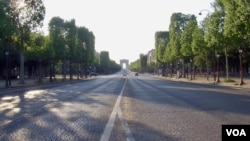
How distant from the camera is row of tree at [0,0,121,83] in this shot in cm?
5525

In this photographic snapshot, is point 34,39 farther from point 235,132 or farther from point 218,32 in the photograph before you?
point 235,132

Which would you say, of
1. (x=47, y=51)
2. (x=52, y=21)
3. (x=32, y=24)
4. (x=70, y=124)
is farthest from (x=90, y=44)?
(x=70, y=124)

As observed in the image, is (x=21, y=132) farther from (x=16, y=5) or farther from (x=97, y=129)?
(x=16, y=5)

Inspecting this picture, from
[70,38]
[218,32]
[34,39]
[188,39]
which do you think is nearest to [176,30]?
[188,39]

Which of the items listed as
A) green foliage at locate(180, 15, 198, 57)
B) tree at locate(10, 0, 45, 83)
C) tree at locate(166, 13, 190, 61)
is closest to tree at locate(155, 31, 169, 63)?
tree at locate(166, 13, 190, 61)

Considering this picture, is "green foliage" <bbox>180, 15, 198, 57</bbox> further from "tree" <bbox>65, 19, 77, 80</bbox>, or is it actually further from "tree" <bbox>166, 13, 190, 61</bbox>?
"tree" <bbox>65, 19, 77, 80</bbox>

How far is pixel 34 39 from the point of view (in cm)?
6644

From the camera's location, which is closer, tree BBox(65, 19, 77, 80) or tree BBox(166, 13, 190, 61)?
tree BBox(65, 19, 77, 80)

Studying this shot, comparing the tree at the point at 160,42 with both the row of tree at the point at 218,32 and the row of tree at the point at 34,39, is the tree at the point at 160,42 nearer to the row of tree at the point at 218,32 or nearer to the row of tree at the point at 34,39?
the row of tree at the point at 34,39

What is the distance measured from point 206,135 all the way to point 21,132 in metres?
5.60

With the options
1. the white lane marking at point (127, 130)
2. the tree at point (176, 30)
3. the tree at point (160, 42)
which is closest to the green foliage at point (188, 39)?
the tree at point (176, 30)

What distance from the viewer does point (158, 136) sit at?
12.2 meters

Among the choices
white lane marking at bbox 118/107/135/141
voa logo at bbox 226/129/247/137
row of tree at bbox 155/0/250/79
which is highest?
row of tree at bbox 155/0/250/79

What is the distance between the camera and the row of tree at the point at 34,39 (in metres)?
55.2
